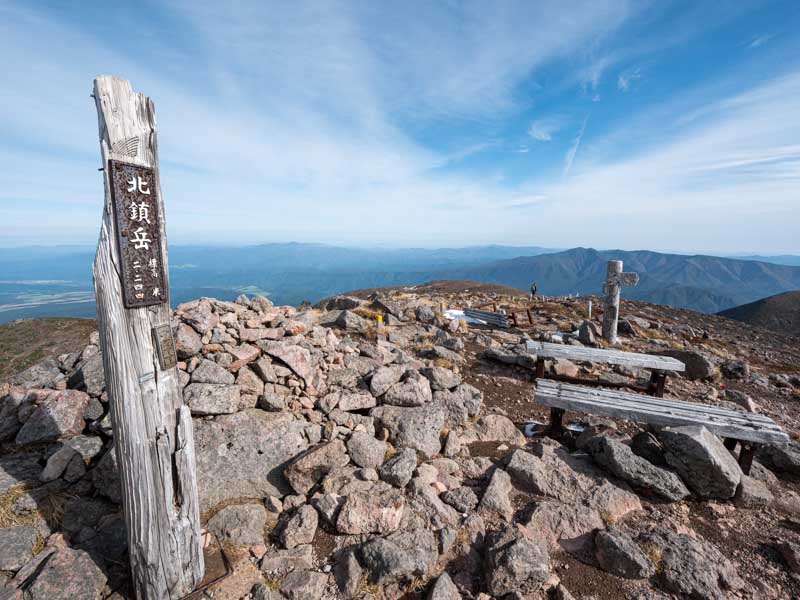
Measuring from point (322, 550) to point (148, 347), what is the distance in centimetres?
281

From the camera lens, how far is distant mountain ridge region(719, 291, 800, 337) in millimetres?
40625

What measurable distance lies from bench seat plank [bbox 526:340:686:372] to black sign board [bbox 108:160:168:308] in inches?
312

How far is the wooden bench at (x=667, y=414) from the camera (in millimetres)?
5383

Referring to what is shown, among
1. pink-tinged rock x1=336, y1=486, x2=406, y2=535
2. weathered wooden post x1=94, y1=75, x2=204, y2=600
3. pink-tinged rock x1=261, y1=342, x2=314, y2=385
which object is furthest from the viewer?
pink-tinged rock x1=261, y1=342, x2=314, y2=385

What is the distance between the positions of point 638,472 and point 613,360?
4549mm

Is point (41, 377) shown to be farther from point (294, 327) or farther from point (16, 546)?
point (294, 327)

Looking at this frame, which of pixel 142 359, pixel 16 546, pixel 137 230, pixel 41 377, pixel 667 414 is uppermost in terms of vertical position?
pixel 137 230

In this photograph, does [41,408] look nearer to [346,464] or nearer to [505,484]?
[346,464]

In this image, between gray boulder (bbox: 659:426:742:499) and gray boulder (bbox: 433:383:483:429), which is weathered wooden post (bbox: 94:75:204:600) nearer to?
gray boulder (bbox: 433:383:483:429)

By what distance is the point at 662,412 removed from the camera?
5.79 meters

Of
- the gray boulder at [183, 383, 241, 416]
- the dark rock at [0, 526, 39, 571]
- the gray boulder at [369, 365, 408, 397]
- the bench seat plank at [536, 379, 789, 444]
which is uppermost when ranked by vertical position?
the gray boulder at [183, 383, 241, 416]

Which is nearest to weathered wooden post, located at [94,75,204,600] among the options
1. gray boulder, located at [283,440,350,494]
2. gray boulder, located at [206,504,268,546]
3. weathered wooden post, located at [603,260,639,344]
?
gray boulder, located at [206,504,268,546]

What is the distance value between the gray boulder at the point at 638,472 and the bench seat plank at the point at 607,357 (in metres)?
3.70

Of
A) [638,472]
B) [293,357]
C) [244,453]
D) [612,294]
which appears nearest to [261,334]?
[293,357]
